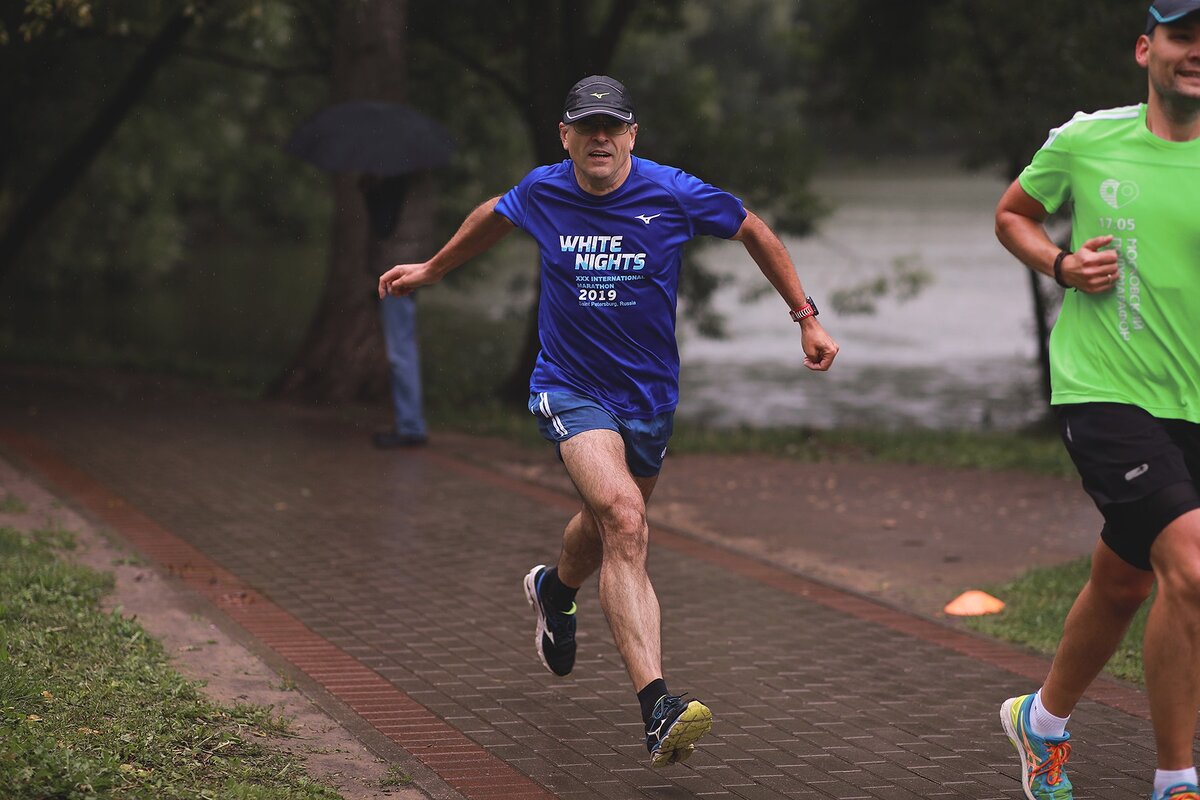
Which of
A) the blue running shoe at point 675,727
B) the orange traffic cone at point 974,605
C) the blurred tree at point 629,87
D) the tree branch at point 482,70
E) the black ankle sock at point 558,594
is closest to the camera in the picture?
the blue running shoe at point 675,727

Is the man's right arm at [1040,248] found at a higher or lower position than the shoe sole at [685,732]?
higher

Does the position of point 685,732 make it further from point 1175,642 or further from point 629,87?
point 629,87

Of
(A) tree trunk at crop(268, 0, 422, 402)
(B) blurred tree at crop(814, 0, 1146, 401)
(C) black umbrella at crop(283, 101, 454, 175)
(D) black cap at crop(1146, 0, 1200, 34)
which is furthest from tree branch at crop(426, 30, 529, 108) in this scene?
(D) black cap at crop(1146, 0, 1200, 34)

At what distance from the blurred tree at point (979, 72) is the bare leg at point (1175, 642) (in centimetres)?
951

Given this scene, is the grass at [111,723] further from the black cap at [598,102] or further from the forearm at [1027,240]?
the forearm at [1027,240]

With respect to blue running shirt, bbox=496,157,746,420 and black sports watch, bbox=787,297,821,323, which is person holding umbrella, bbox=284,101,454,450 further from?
black sports watch, bbox=787,297,821,323

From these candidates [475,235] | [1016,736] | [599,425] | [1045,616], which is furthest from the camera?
[1045,616]

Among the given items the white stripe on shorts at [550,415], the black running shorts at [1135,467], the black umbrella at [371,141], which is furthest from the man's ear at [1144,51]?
the black umbrella at [371,141]

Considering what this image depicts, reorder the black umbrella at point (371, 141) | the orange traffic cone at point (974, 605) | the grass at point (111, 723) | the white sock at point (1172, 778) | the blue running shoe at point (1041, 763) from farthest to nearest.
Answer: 1. the black umbrella at point (371, 141)
2. the orange traffic cone at point (974, 605)
3. the blue running shoe at point (1041, 763)
4. the grass at point (111, 723)
5. the white sock at point (1172, 778)

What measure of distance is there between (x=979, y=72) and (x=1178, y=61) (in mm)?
12838

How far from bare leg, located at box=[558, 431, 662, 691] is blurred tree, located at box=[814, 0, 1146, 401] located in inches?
355

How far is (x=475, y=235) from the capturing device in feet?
18.8

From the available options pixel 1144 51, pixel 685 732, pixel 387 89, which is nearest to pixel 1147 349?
pixel 1144 51

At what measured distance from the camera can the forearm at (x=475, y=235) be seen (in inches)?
224
